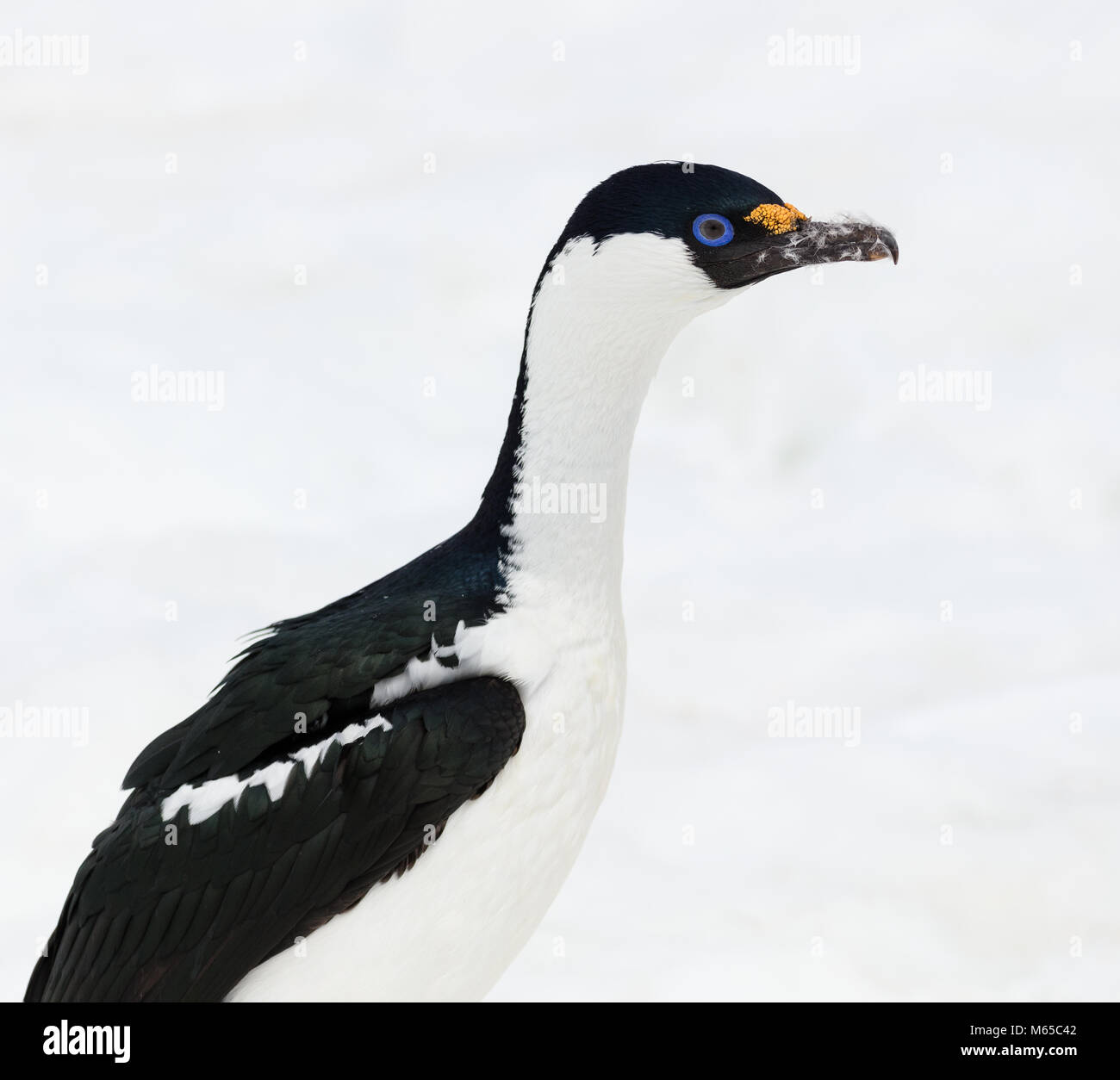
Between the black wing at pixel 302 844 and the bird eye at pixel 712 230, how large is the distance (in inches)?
37.9

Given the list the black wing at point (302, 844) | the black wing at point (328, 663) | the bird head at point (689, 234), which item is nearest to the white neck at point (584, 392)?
the bird head at point (689, 234)

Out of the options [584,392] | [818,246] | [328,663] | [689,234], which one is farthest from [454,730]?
[818,246]

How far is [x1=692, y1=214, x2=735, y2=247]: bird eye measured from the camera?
3.05 metres

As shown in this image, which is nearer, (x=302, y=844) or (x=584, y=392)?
(x=302, y=844)

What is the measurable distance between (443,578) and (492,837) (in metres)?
0.53

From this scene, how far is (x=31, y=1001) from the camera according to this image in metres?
3.24

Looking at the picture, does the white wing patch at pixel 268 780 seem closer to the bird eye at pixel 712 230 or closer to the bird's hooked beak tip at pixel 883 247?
the bird eye at pixel 712 230

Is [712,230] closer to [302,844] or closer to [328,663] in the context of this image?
[328,663]

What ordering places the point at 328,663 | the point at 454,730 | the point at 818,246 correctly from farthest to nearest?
1. the point at 818,246
2. the point at 328,663
3. the point at 454,730

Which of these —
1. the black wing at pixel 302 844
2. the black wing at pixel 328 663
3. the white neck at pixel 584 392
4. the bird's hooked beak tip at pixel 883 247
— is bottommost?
the black wing at pixel 302 844

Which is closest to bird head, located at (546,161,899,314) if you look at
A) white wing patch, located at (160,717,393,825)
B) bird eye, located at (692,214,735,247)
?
bird eye, located at (692,214,735,247)

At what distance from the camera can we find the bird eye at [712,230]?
3.05 meters

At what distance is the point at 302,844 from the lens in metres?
2.88

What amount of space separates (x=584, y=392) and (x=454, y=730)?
2.37 ft
